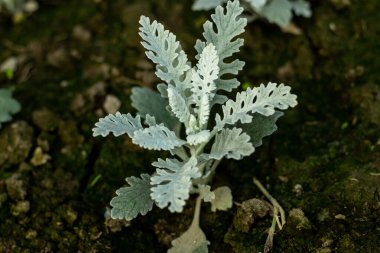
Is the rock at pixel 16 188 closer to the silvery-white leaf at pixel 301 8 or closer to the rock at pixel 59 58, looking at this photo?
the rock at pixel 59 58

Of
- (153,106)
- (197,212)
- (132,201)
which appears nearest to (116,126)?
(132,201)

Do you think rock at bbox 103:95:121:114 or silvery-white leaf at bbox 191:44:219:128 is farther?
rock at bbox 103:95:121:114

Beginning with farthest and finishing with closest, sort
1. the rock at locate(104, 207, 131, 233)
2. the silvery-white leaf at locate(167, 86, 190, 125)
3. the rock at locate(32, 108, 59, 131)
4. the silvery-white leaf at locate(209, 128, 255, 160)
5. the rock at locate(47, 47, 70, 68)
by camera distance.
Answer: the rock at locate(47, 47, 70, 68)
the rock at locate(32, 108, 59, 131)
the rock at locate(104, 207, 131, 233)
the silvery-white leaf at locate(167, 86, 190, 125)
the silvery-white leaf at locate(209, 128, 255, 160)

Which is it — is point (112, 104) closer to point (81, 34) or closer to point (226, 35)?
point (81, 34)

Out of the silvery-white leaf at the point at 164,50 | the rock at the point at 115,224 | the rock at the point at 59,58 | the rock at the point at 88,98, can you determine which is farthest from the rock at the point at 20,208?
the rock at the point at 59,58

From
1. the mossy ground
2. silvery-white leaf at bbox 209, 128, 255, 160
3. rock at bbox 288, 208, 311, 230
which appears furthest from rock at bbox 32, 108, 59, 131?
rock at bbox 288, 208, 311, 230

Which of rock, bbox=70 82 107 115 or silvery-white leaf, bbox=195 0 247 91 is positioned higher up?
silvery-white leaf, bbox=195 0 247 91

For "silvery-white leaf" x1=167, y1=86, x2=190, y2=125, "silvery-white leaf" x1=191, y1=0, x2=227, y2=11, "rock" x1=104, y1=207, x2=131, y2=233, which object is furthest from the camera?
"silvery-white leaf" x1=191, y1=0, x2=227, y2=11

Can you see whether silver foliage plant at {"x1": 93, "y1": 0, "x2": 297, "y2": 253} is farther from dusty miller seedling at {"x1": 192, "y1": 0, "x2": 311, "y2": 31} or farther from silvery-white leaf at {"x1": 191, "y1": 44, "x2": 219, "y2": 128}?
dusty miller seedling at {"x1": 192, "y1": 0, "x2": 311, "y2": 31}
